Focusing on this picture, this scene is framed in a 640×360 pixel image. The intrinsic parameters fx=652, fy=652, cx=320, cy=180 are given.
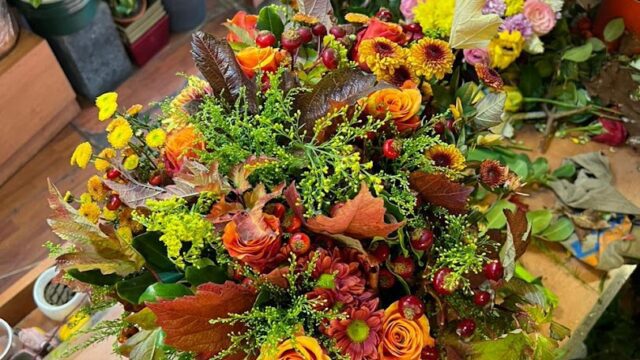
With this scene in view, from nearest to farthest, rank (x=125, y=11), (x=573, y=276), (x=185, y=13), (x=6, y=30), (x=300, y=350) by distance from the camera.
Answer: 1. (x=300, y=350)
2. (x=573, y=276)
3. (x=6, y=30)
4. (x=125, y=11)
5. (x=185, y=13)

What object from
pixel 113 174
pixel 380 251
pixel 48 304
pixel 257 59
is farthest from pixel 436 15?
pixel 48 304

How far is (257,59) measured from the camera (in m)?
0.84

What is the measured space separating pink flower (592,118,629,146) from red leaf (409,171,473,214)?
26.1 inches

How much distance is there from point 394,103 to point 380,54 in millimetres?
73

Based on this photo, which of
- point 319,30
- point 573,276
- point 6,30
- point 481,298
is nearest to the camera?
point 481,298

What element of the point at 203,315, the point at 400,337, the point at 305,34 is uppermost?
the point at 305,34

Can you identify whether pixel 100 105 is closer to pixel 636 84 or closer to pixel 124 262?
pixel 124 262

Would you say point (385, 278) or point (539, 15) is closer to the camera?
point (385, 278)

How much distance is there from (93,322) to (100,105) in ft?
1.63

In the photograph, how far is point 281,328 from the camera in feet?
2.28

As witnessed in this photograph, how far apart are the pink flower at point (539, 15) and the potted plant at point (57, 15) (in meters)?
1.12

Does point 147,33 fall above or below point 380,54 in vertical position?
below

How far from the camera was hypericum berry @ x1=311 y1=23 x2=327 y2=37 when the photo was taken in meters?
0.89

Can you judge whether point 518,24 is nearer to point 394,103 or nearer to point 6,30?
point 394,103
